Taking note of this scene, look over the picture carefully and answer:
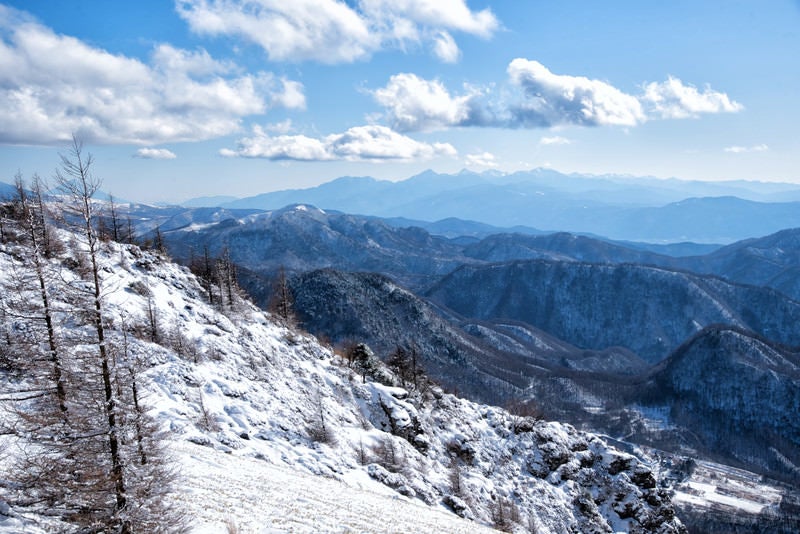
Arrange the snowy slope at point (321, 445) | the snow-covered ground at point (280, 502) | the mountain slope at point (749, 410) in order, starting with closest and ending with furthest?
the snow-covered ground at point (280, 502)
the snowy slope at point (321, 445)
the mountain slope at point (749, 410)

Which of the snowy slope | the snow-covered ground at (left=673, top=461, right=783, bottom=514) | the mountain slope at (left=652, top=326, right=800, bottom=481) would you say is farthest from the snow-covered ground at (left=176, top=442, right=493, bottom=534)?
the mountain slope at (left=652, top=326, right=800, bottom=481)

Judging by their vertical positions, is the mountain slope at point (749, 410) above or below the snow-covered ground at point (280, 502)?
below

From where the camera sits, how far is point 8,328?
96.2 ft

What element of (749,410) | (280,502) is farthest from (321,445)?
(749,410)

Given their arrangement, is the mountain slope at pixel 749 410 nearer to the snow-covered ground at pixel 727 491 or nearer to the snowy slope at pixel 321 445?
the snow-covered ground at pixel 727 491

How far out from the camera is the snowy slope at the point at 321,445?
2305 cm

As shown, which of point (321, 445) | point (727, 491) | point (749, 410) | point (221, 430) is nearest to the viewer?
point (221, 430)

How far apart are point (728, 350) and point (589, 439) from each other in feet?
607

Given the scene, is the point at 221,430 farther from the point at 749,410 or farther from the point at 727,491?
the point at 749,410

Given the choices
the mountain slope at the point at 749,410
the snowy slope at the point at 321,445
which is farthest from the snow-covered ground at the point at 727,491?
the snowy slope at the point at 321,445

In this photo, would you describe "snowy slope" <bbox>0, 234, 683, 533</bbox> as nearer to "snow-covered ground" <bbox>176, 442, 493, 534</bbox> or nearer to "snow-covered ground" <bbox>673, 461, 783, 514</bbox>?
"snow-covered ground" <bbox>176, 442, 493, 534</bbox>

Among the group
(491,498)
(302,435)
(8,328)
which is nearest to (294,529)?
(302,435)

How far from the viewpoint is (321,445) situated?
119 ft

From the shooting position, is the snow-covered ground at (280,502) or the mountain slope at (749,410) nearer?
the snow-covered ground at (280,502)
